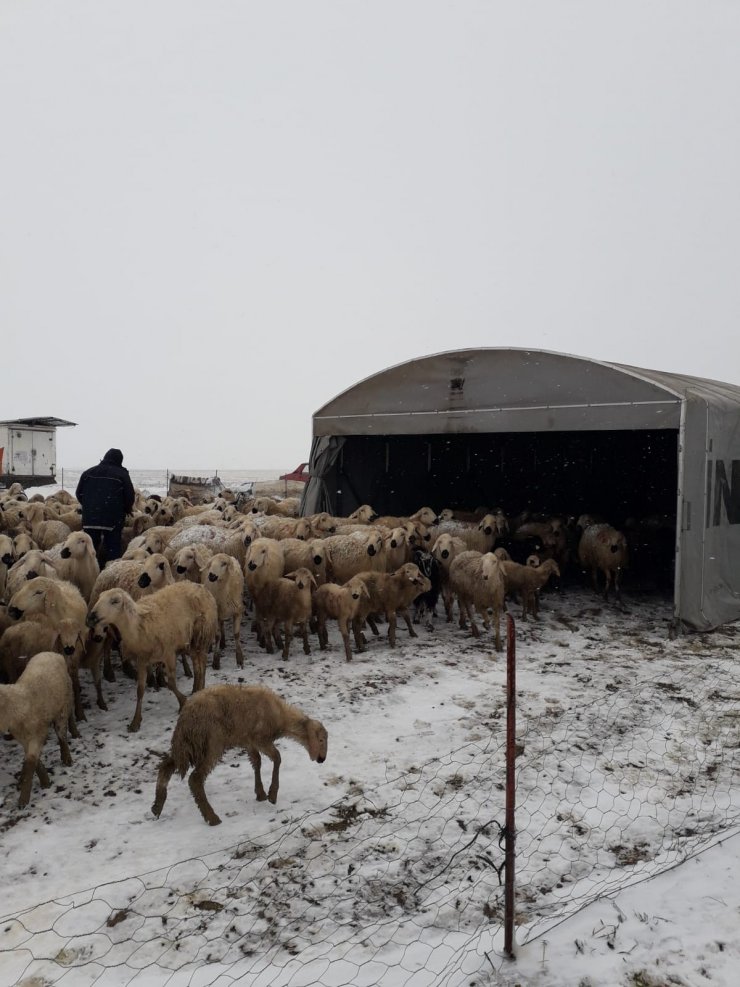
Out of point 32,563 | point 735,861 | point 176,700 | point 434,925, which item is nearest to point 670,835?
point 735,861

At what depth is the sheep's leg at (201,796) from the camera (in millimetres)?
4656

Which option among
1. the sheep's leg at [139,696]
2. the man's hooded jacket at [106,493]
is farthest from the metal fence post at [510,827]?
the man's hooded jacket at [106,493]

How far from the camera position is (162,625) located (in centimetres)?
652

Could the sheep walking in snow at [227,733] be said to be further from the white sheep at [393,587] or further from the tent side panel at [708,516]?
the tent side panel at [708,516]

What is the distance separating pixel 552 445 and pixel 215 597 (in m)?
13.5

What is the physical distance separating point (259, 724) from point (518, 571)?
21.6 ft

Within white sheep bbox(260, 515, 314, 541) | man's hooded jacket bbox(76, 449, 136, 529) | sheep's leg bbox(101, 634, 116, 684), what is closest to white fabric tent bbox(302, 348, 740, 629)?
white sheep bbox(260, 515, 314, 541)

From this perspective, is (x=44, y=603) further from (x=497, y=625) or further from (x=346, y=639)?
(x=497, y=625)

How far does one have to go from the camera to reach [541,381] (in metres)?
11.6

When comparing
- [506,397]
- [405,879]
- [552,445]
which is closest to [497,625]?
[506,397]

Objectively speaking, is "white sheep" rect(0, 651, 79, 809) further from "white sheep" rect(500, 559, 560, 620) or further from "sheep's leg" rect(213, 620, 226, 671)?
"white sheep" rect(500, 559, 560, 620)

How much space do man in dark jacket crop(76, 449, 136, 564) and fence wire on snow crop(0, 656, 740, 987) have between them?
6793 millimetres

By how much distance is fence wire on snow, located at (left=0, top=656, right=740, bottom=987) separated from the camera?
11.3ft

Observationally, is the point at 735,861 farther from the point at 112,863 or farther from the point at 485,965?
A: the point at 112,863
